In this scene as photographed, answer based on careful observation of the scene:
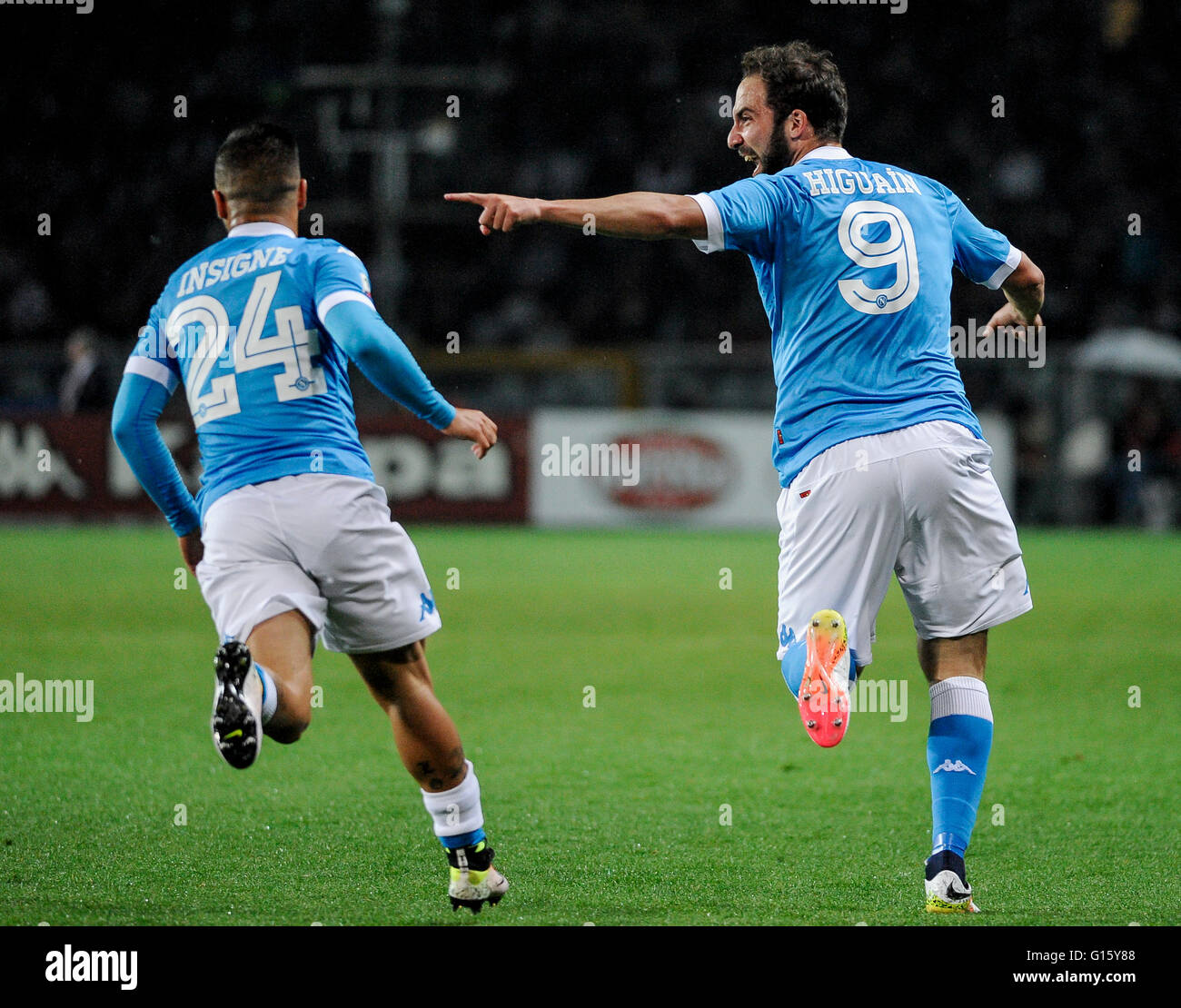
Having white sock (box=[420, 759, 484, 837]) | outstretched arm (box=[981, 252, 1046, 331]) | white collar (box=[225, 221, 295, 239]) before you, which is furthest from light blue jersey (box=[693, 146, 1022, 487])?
white sock (box=[420, 759, 484, 837])

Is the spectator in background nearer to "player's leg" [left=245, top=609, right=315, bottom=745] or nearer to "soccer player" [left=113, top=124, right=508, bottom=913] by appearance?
"soccer player" [left=113, top=124, right=508, bottom=913]

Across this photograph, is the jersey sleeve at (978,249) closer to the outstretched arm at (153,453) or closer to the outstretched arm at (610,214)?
the outstretched arm at (610,214)

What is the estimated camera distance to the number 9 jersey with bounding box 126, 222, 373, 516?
3846 millimetres

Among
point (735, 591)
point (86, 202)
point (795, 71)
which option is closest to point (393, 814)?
point (795, 71)

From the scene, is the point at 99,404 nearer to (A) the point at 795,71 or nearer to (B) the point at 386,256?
(B) the point at 386,256

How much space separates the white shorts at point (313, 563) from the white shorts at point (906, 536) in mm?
1023

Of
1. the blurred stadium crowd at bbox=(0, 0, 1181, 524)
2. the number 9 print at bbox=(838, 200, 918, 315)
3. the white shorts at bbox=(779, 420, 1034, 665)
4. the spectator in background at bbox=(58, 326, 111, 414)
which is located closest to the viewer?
the white shorts at bbox=(779, 420, 1034, 665)

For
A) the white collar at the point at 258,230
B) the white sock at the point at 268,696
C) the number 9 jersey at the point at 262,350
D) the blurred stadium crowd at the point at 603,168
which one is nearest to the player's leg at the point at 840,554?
the number 9 jersey at the point at 262,350

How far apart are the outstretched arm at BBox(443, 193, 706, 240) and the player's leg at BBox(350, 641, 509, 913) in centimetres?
114

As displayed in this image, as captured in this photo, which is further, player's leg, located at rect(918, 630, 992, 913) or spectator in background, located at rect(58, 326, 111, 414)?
spectator in background, located at rect(58, 326, 111, 414)

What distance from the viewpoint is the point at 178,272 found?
4023 millimetres

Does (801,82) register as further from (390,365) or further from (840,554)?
(390,365)

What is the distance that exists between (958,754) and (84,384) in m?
15.1

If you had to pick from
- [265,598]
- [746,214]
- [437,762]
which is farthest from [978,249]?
[265,598]
